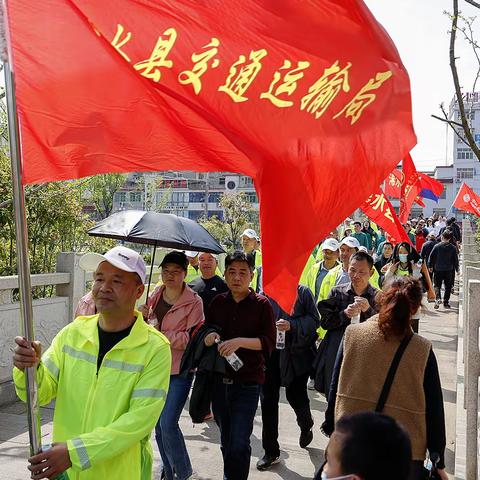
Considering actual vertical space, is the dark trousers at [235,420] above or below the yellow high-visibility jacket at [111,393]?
below

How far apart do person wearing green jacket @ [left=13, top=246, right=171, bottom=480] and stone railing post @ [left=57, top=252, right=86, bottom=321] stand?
16.2 feet

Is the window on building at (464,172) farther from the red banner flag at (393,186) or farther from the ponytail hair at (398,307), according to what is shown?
the ponytail hair at (398,307)

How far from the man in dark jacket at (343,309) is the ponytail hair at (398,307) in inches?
51.0

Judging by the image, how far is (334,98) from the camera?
305 centimetres

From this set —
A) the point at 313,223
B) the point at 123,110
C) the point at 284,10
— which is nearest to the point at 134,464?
the point at 313,223

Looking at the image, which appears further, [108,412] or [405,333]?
[405,333]

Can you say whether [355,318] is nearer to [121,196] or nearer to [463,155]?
[121,196]

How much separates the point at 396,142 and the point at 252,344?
1.87 m

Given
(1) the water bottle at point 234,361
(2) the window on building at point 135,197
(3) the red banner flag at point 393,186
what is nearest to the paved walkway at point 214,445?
(1) the water bottle at point 234,361

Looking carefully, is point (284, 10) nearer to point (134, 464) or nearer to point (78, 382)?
point (78, 382)

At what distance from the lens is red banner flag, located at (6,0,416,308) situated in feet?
9.67

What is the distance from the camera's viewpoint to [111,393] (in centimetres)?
268

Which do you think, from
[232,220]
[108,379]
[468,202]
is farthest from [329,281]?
[232,220]

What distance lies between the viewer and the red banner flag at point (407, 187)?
9.97 meters
